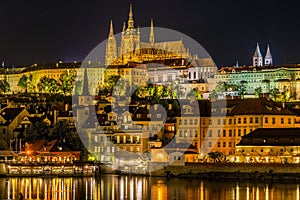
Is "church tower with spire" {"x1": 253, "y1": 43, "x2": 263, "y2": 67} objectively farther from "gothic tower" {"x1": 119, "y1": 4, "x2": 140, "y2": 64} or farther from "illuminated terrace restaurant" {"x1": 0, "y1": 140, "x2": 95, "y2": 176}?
"illuminated terrace restaurant" {"x1": 0, "y1": 140, "x2": 95, "y2": 176}

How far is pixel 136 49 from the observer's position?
159m

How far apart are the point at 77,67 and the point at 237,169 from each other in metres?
97.4

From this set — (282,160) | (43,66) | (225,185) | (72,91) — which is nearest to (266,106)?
(282,160)

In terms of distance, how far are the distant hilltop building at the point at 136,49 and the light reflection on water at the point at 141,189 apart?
97907 mm

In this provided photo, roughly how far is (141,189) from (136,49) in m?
109

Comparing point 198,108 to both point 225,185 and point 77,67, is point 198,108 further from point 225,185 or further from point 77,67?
point 77,67

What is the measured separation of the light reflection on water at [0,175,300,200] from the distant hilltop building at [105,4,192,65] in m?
97.9

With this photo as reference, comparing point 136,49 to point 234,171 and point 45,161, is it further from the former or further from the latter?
point 234,171

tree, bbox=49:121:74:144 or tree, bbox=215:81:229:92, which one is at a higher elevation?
tree, bbox=215:81:229:92

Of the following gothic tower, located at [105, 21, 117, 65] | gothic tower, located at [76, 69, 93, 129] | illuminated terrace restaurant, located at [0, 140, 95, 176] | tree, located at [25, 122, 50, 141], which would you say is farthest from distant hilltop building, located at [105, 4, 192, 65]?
illuminated terrace restaurant, located at [0, 140, 95, 176]

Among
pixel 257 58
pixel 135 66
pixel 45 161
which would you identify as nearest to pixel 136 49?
pixel 135 66

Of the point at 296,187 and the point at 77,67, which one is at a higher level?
the point at 77,67

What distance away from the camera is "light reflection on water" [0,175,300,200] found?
47.5m

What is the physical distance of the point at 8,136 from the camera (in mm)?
78500
